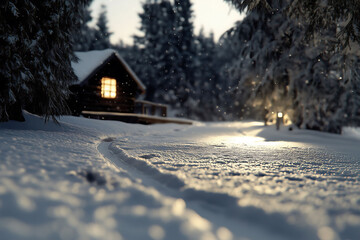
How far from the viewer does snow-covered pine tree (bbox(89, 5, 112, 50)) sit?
38344 millimetres

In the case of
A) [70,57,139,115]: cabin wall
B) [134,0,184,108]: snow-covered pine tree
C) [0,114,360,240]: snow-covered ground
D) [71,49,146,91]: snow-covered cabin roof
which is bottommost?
[0,114,360,240]: snow-covered ground

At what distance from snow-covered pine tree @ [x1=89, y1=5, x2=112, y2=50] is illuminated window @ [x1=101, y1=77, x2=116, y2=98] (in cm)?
2232

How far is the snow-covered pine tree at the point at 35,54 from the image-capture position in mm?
7336

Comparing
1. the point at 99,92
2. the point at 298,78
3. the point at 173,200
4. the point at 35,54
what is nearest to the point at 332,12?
the point at 173,200

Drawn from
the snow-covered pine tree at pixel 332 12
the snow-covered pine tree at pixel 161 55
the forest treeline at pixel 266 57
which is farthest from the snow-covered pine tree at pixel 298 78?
the snow-covered pine tree at pixel 161 55

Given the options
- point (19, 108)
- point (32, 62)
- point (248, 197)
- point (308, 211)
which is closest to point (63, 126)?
point (19, 108)

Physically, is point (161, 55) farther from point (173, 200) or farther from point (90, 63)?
point (173, 200)

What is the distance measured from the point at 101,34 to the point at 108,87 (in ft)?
81.4

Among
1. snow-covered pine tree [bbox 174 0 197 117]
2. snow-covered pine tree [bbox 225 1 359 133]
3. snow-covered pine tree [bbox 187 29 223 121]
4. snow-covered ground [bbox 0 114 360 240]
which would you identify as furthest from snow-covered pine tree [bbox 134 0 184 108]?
snow-covered ground [bbox 0 114 360 240]

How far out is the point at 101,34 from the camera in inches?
1564

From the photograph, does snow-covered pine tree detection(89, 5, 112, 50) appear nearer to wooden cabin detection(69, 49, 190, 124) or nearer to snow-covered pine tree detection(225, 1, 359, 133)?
wooden cabin detection(69, 49, 190, 124)

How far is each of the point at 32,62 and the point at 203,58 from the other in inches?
1464

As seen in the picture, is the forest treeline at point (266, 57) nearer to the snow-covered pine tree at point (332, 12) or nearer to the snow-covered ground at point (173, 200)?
the snow-covered pine tree at point (332, 12)

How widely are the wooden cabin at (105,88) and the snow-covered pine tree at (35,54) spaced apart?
7514 mm
